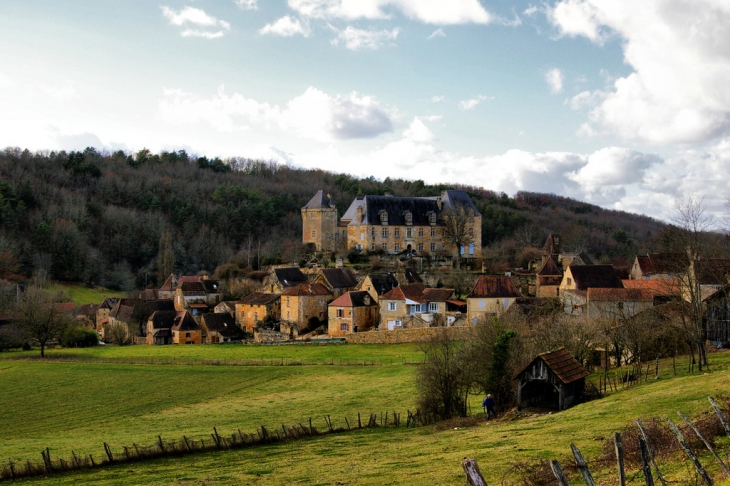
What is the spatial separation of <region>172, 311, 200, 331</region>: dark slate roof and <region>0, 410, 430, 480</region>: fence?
125 feet

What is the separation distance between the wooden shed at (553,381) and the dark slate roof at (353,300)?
29445 millimetres

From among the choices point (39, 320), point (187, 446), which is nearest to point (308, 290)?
point (39, 320)

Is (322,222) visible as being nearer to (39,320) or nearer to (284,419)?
(39,320)

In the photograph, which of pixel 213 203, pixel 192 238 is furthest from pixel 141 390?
pixel 213 203

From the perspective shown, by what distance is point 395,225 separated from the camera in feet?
223

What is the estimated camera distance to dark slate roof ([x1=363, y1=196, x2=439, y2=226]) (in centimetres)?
6794

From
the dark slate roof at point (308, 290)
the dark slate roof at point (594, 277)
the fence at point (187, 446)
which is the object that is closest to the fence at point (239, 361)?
the dark slate roof at point (308, 290)

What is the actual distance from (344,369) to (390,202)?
32729mm

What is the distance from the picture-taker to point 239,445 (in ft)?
70.5

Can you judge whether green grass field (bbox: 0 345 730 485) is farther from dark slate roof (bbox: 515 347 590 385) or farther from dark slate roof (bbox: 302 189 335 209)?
dark slate roof (bbox: 302 189 335 209)

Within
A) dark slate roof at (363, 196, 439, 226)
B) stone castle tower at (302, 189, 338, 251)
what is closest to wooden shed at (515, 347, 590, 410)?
dark slate roof at (363, 196, 439, 226)

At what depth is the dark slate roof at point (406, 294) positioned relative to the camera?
5191 centimetres

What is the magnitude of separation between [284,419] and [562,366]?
11161 millimetres

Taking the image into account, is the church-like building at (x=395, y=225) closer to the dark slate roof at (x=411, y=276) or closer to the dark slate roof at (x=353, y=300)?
the dark slate roof at (x=411, y=276)
